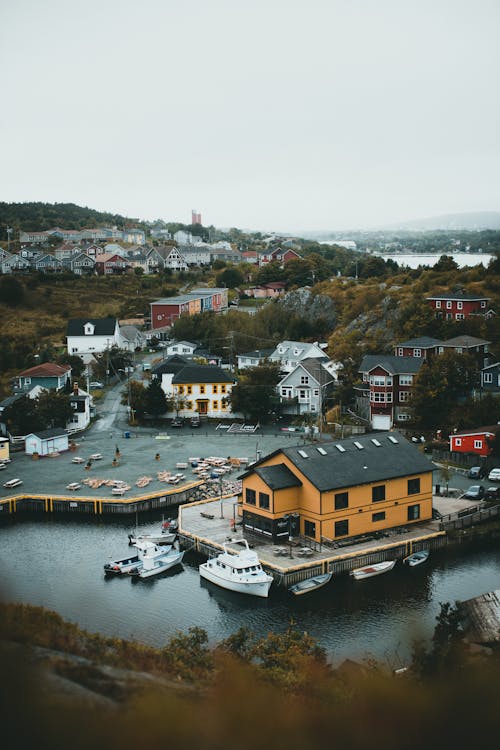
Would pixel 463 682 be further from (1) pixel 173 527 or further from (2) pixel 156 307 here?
(2) pixel 156 307

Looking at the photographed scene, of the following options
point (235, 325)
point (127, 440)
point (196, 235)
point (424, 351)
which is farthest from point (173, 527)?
point (196, 235)

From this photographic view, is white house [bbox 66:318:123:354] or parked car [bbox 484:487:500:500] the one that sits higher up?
white house [bbox 66:318:123:354]

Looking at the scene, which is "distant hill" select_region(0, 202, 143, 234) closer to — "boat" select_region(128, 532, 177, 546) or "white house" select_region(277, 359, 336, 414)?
"white house" select_region(277, 359, 336, 414)

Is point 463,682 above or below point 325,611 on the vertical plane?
above

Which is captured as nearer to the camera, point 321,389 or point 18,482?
point 18,482

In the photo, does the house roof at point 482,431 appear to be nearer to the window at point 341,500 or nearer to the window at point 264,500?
the window at point 341,500

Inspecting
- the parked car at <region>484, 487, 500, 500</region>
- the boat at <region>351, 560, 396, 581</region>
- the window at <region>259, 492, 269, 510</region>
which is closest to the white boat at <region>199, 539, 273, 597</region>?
Result: the window at <region>259, 492, 269, 510</region>

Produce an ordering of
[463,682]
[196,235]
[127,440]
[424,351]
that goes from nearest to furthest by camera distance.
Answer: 1. [463,682]
2. [127,440]
3. [424,351]
4. [196,235]
